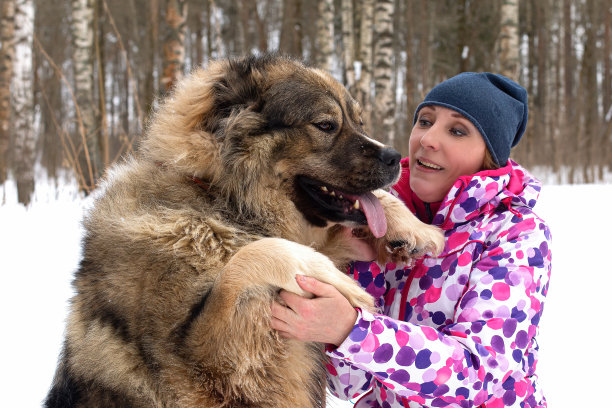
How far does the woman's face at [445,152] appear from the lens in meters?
2.35

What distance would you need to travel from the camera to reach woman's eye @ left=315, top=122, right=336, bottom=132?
2.43m

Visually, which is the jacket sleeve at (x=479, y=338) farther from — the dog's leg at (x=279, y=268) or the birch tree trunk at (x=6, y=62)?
the birch tree trunk at (x=6, y=62)

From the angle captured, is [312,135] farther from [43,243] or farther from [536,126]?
[536,126]

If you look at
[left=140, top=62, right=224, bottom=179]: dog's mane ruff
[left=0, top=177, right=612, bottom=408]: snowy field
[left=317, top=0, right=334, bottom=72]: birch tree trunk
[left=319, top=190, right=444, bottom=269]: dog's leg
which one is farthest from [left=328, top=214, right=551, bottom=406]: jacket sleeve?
[left=317, top=0, right=334, bottom=72]: birch tree trunk

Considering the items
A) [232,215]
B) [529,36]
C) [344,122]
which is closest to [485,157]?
[344,122]

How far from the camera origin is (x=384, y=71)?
11102 millimetres

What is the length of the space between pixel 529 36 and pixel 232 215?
92.3 ft

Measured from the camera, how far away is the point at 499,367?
72.3 inches

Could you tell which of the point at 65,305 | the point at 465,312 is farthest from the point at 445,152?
the point at 65,305

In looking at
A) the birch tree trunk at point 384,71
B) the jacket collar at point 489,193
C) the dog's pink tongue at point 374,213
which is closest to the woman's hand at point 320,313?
the dog's pink tongue at point 374,213

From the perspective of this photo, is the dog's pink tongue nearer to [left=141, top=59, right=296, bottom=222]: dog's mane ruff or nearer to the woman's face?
the woman's face

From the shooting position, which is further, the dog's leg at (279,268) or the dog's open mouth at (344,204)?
the dog's open mouth at (344,204)

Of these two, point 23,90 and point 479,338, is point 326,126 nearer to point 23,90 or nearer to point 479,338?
point 479,338

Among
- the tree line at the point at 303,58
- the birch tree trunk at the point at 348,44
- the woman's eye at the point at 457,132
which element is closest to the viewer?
the woman's eye at the point at 457,132
